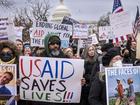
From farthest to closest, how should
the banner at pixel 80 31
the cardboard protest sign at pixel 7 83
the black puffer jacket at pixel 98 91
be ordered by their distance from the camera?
the banner at pixel 80 31, the cardboard protest sign at pixel 7 83, the black puffer jacket at pixel 98 91

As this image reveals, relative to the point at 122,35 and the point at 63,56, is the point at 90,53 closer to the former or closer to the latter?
the point at 122,35

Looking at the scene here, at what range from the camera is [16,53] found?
319 inches

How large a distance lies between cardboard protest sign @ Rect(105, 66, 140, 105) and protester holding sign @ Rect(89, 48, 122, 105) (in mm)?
74

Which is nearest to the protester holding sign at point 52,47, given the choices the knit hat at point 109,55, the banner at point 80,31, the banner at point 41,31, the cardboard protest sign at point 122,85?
the knit hat at point 109,55

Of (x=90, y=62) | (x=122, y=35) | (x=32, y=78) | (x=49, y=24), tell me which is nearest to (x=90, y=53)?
(x=90, y=62)

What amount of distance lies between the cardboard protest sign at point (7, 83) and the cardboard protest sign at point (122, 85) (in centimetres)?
148

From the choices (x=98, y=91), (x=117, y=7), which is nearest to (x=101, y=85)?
(x=98, y=91)

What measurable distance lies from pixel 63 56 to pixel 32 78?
61cm

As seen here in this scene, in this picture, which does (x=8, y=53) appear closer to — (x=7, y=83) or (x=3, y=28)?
(x=7, y=83)

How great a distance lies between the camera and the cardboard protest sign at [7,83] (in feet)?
25.8

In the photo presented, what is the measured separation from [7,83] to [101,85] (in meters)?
1.47

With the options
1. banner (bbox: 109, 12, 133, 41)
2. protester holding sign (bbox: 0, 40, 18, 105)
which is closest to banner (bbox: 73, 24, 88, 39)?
banner (bbox: 109, 12, 133, 41)

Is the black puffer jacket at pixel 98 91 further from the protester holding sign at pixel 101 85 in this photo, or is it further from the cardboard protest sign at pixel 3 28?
the cardboard protest sign at pixel 3 28

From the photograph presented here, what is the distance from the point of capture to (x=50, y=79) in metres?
8.15
